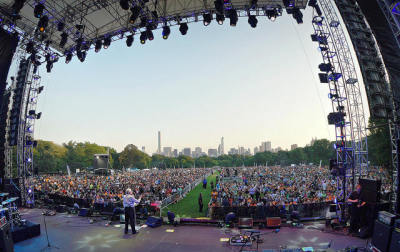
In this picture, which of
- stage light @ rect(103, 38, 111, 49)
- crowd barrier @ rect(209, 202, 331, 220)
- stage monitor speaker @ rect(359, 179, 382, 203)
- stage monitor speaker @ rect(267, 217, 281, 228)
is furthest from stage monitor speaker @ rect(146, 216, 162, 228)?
stage light @ rect(103, 38, 111, 49)

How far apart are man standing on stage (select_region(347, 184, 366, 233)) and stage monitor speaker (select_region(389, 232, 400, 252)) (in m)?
3.17

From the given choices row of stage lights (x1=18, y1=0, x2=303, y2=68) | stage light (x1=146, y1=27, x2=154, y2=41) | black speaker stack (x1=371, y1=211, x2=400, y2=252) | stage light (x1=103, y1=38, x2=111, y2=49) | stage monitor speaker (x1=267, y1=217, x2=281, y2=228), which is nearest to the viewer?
black speaker stack (x1=371, y1=211, x2=400, y2=252)

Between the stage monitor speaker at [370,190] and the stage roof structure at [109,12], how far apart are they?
7459mm

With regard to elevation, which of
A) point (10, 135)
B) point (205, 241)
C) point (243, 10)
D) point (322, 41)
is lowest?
point (205, 241)

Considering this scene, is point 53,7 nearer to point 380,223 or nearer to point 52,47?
point 52,47

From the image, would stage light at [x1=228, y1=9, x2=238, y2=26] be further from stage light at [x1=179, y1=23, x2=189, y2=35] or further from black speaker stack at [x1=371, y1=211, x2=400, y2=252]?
black speaker stack at [x1=371, y1=211, x2=400, y2=252]

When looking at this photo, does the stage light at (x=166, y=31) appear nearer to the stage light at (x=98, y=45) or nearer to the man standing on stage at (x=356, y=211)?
the stage light at (x=98, y=45)

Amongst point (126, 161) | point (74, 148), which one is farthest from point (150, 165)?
point (74, 148)

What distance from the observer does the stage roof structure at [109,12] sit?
35.1 feet

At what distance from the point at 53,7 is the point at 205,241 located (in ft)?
38.8

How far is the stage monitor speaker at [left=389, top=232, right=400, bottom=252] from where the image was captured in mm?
5164

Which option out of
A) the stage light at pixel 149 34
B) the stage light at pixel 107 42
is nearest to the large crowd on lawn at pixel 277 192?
the stage light at pixel 149 34

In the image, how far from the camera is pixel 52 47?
1398 cm

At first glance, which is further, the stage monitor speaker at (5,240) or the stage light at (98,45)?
the stage light at (98,45)
